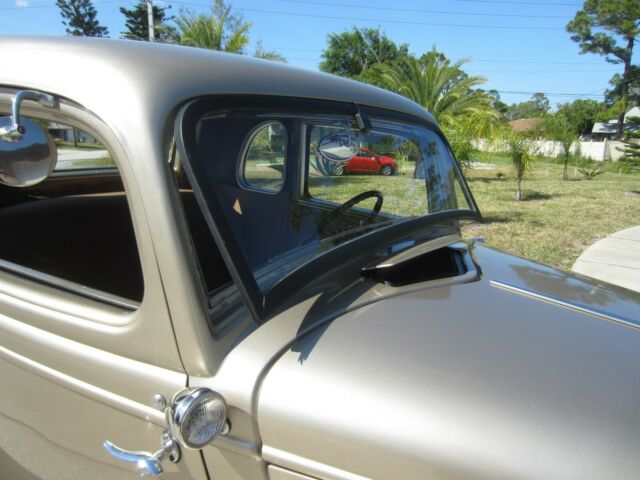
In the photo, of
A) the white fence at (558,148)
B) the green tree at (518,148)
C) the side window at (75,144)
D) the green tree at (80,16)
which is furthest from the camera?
the green tree at (80,16)

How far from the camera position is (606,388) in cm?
108

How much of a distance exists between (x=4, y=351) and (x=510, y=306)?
5.06 feet

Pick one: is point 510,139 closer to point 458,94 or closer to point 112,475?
point 458,94

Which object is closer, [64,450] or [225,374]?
[225,374]

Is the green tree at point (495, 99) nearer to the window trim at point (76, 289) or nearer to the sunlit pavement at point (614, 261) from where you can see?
the sunlit pavement at point (614, 261)

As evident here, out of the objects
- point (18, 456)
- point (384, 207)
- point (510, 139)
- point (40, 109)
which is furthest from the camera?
point (510, 139)

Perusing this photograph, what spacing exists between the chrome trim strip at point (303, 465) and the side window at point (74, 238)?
0.72 metres

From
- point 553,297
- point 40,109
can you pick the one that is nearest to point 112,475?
point 40,109

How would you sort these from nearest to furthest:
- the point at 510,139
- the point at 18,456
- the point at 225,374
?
1. the point at 225,374
2. the point at 18,456
3. the point at 510,139

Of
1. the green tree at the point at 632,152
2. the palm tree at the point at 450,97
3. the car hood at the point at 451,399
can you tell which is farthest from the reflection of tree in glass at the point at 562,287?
the green tree at the point at 632,152

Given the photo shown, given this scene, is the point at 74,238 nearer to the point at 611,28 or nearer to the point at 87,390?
the point at 87,390

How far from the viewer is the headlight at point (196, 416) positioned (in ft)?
3.17

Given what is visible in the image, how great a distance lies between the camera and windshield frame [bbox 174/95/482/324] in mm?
1084

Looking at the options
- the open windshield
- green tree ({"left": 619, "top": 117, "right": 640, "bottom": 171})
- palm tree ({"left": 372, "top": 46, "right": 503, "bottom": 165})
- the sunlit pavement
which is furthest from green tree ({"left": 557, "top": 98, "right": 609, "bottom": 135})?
the open windshield
